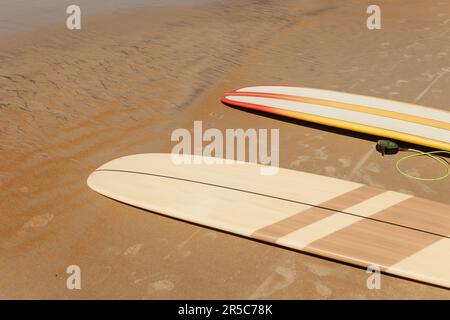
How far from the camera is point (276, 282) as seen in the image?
3.03m

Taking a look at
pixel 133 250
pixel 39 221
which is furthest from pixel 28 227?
pixel 133 250

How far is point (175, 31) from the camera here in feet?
27.0

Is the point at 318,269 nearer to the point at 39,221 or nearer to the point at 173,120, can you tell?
the point at 39,221

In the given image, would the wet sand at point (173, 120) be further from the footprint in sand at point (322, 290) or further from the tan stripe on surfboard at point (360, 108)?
the tan stripe on surfboard at point (360, 108)

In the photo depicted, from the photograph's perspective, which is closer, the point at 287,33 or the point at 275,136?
the point at 275,136

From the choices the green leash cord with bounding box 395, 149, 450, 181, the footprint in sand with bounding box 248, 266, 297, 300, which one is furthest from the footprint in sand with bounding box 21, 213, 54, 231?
the green leash cord with bounding box 395, 149, 450, 181

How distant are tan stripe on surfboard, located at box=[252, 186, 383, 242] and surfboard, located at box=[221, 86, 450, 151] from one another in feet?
3.93

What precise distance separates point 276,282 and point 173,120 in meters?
2.92

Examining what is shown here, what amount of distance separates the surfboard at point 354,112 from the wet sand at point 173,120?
0.56ft

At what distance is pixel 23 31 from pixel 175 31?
2.78 meters

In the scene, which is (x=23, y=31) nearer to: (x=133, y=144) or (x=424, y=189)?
(x=133, y=144)

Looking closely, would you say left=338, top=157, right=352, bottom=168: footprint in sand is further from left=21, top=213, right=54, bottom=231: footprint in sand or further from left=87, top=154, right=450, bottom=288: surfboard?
left=21, top=213, right=54, bottom=231: footprint in sand

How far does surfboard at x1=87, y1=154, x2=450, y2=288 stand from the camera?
309cm
